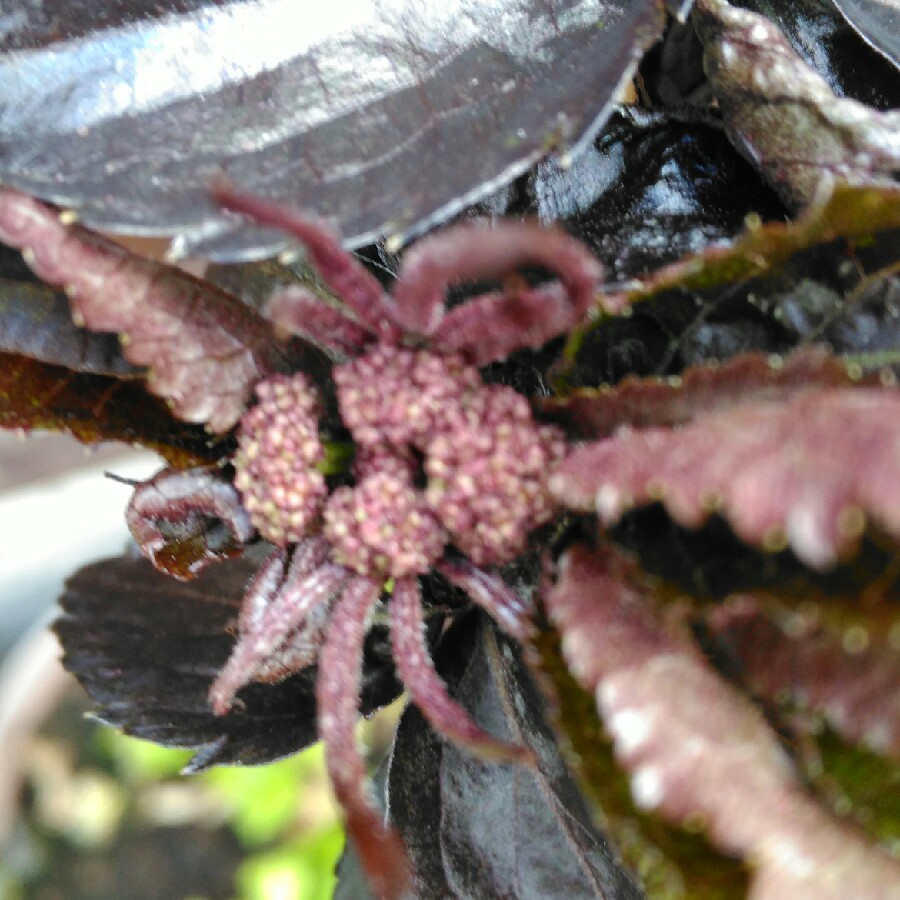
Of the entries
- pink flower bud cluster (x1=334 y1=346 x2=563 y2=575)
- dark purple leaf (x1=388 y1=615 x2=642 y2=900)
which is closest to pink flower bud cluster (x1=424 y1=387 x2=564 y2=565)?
pink flower bud cluster (x1=334 y1=346 x2=563 y2=575)

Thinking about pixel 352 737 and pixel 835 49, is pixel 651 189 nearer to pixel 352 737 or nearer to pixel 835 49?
pixel 835 49

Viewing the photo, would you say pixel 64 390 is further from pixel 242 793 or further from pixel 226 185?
pixel 242 793

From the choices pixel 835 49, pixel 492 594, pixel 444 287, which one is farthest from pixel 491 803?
pixel 835 49

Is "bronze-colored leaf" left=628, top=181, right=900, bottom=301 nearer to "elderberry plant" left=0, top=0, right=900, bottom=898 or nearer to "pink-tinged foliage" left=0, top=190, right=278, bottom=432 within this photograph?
"elderberry plant" left=0, top=0, right=900, bottom=898

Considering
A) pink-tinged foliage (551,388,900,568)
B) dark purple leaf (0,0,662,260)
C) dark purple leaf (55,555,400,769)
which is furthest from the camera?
dark purple leaf (55,555,400,769)

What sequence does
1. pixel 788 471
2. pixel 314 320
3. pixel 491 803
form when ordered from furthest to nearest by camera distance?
pixel 491 803 → pixel 314 320 → pixel 788 471

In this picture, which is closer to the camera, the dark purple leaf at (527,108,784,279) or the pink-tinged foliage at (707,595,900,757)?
the pink-tinged foliage at (707,595,900,757)

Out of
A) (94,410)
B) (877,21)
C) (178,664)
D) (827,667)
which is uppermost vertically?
(877,21)

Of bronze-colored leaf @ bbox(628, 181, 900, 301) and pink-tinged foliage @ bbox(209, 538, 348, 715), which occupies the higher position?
bronze-colored leaf @ bbox(628, 181, 900, 301)
